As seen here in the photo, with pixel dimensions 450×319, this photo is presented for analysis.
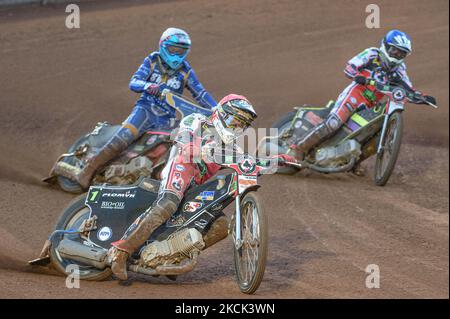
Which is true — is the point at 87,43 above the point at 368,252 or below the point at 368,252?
above

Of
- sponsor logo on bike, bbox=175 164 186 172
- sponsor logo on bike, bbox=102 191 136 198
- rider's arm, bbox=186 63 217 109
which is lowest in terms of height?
sponsor logo on bike, bbox=102 191 136 198

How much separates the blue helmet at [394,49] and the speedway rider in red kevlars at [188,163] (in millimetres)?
5711

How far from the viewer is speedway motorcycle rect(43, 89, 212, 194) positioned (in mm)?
12938

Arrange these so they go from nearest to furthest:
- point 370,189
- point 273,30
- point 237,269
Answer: point 237,269
point 370,189
point 273,30

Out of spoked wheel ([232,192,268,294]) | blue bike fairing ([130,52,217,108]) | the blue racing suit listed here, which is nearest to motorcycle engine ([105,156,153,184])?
the blue racing suit

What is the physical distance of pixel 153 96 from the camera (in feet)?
44.0

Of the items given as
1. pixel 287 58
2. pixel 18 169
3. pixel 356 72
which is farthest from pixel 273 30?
pixel 18 169

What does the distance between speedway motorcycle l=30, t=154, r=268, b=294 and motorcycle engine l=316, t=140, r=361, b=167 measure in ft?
18.7

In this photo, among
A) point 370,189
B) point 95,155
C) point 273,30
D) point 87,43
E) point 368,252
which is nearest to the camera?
point 368,252

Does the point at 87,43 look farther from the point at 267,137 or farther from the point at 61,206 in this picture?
the point at 61,206

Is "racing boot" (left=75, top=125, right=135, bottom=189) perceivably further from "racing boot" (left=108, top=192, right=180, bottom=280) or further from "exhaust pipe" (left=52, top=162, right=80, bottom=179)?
"racing boot" (left=108, top=192, right=180, bottom=280)

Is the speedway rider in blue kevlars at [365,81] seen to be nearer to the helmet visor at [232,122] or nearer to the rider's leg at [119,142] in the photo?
the rider's leg at [119,142]

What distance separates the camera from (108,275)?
Answer: 993 cm

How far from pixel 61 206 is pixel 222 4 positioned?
11.5 m
